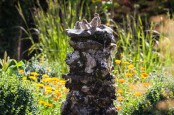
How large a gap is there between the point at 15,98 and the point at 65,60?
0.61 meters

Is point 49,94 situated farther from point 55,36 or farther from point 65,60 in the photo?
point 55,36

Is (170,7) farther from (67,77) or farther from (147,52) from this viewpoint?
(67,77)

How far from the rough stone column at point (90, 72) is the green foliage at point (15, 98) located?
47 centimetres

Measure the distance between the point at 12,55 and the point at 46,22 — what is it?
116cm

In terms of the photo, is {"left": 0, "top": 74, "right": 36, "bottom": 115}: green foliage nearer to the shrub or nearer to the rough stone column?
the rough stone column

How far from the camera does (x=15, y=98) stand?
4605 millimetres

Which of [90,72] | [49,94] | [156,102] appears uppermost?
[90,72]

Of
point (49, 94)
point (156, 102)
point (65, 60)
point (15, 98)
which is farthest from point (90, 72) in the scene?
point (49, 94)

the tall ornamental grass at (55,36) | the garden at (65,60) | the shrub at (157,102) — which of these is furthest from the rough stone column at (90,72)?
the tall ornamental grass at (55,36)

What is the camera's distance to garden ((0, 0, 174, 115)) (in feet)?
15.1

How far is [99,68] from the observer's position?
4227 millimetres

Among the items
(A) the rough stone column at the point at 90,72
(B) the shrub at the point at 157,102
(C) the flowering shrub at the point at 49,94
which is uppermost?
(A) the rough stone column at the point at 90,72

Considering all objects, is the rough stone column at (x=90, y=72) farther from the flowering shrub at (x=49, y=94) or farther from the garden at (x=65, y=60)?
the flowering shrub at (x=49, y=94)

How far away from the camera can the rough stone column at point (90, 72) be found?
4215 millimetres
